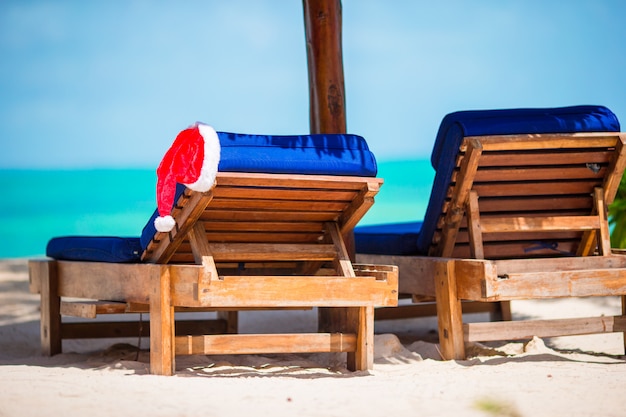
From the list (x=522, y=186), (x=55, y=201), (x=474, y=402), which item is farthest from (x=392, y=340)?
(x=55, y=201)

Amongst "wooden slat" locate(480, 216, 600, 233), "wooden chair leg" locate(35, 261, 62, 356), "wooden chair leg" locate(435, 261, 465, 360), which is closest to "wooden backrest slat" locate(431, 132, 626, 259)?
"wooden slat" locate(480, 216, 600, 233)

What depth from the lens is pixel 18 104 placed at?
16172mm

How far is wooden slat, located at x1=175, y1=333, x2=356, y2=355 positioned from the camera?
12.7ft

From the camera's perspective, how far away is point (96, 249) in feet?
14.6

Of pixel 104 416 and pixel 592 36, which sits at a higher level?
pixel 592 36

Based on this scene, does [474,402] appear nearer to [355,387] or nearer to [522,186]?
[355,387]

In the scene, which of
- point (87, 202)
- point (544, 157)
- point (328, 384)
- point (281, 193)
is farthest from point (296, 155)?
point (87, 202)

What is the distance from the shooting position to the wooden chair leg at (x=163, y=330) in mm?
3826

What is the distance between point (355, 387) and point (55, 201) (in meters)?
15.0

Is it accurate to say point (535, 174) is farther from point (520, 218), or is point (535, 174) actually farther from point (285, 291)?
point (285, 291)

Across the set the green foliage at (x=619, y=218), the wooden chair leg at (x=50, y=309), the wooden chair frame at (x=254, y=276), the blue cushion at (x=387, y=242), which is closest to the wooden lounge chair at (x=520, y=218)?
the blue cushion at (x=387, y=242)

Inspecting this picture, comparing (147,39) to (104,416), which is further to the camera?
(147,39)

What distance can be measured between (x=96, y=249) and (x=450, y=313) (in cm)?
182

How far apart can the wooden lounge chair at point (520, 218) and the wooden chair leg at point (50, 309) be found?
1974mm
